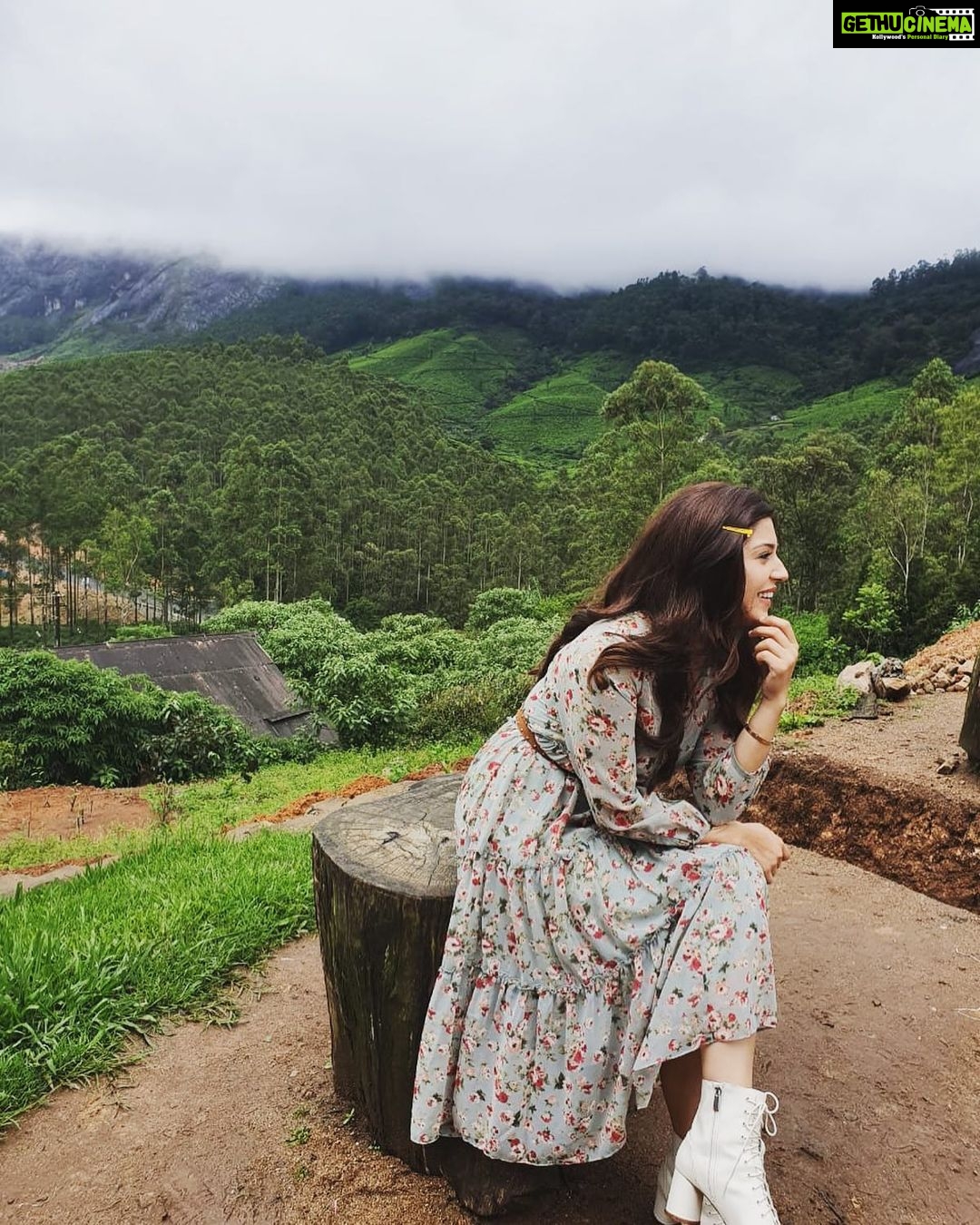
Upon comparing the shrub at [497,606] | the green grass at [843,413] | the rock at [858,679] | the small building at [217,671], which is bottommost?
the shrub at [497,606]

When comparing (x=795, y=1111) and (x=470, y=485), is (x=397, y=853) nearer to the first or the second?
(x=795, y=1111)

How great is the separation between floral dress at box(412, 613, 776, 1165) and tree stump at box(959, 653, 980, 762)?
317 centimetres

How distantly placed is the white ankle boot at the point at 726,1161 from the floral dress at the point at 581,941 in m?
0.12

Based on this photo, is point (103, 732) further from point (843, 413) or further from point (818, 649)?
point (843, 413)

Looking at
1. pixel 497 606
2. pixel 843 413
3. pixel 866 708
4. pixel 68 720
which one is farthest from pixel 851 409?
pixel 866 708

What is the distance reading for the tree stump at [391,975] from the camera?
2.12m

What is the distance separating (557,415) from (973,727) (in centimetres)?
8204

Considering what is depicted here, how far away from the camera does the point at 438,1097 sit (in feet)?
6.56

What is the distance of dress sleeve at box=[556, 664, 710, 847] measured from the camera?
1.83m

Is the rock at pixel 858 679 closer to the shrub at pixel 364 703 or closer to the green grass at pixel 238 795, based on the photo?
the green grass at pixel 238 795

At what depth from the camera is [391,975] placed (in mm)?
2205

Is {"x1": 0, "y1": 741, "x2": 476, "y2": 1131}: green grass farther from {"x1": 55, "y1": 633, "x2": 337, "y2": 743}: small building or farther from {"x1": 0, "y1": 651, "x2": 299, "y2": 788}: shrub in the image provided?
{"x1": 55, "y1": 633, "x2": 337, "y2": 743}: small building

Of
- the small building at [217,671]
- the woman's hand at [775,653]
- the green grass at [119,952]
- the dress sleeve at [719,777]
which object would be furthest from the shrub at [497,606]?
the woman's hand at [775,653]

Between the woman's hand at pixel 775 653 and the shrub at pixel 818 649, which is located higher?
the woman's hand at pixel 775 653
